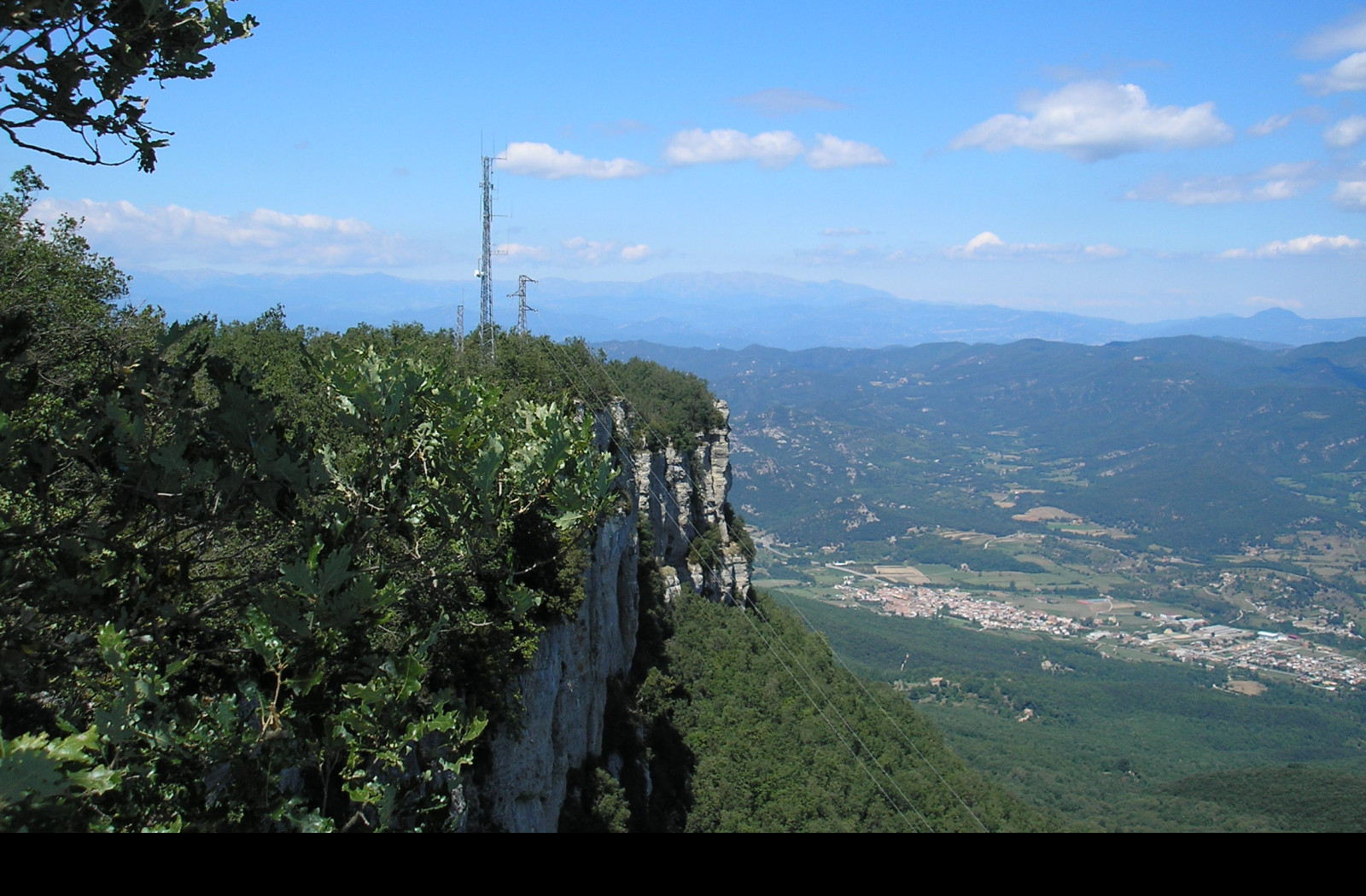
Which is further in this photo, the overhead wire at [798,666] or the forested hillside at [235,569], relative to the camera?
the overhead wire at [798,666]

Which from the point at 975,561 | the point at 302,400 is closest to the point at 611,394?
the point at 302,400

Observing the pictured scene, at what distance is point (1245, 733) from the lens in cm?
7981

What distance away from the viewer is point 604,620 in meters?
23.2

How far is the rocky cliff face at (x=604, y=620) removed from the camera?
14.3m

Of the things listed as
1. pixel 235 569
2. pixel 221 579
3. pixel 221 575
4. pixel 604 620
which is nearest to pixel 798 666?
pixel 604 620

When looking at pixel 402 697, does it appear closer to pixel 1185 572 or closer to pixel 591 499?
pixel 591 499

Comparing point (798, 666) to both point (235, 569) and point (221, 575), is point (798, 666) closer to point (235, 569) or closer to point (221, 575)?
point (235, 569)

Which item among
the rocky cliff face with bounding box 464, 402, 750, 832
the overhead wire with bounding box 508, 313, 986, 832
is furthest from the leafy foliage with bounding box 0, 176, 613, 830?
the overhead wire with bounding box 508, 313, 986, 832

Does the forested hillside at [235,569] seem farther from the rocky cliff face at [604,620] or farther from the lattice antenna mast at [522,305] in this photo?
the lattice antenna mast at [522,305]

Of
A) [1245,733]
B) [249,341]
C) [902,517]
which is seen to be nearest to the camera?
[249,341]

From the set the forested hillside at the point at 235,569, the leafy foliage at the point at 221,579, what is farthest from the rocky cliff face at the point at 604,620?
the leafy foliage at the point at 221,579

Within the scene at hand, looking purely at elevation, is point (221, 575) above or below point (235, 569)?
above
